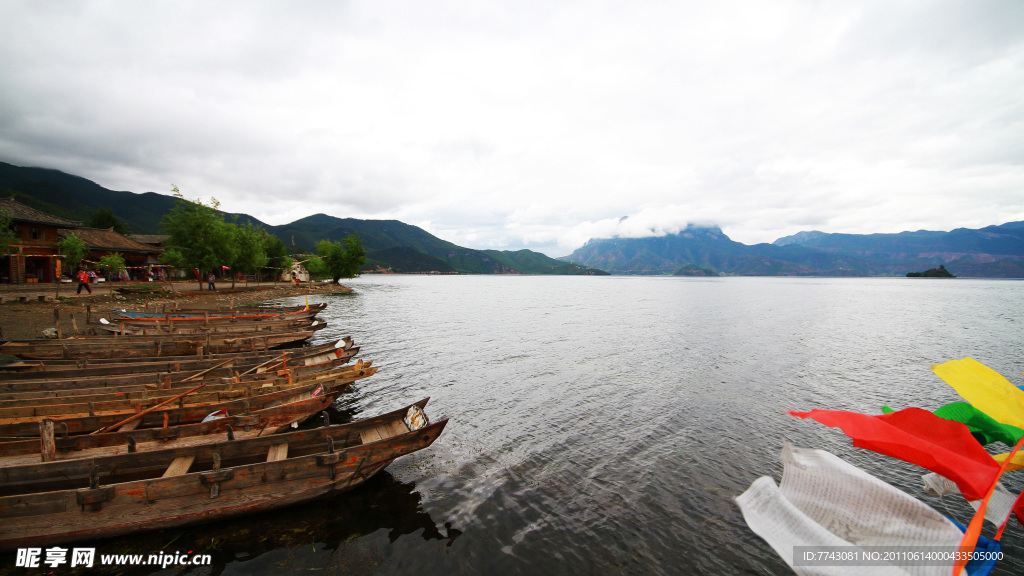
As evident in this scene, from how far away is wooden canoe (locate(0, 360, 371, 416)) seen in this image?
400 inches

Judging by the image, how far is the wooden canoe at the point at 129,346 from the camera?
16938 mm

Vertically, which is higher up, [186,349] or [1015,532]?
[186,349]

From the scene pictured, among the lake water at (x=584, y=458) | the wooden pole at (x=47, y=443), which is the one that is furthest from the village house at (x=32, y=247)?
the wooden pole at (x=47, y=443)

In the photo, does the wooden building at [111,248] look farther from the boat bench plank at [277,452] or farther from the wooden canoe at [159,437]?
the boat bench plank at [277,452]

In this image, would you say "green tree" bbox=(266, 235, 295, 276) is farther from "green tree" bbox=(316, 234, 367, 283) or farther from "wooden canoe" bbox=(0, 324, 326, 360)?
"wooden canoe" bbox=(0, 324, 326, 360)

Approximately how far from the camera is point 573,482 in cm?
1093

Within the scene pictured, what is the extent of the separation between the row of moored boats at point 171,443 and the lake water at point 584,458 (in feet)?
2.86

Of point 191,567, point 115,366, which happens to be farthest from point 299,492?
point 115,366

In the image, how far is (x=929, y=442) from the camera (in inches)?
143

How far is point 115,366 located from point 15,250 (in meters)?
48.3

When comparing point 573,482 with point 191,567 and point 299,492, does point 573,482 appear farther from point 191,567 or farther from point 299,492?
point 191,567

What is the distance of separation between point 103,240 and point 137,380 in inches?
2656

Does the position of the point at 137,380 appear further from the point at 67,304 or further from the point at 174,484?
the point at 67,304

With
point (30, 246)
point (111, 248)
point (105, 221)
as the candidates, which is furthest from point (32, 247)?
point (105, 221)
